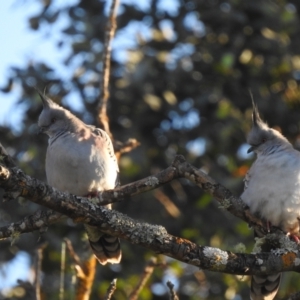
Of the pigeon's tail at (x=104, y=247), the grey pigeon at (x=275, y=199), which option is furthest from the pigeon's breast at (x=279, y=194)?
the pigeon's tail at (x=104, y=247)

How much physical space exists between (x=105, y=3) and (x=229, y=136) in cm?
203

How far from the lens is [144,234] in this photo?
15.4ft

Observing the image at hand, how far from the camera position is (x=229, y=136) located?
941 centimetres

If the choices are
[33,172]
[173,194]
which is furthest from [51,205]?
[173,194]

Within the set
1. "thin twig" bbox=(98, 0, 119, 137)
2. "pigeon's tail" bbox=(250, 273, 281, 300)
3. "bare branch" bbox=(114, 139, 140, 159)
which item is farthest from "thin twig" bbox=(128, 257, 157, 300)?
"thin twig" bbox=(98, 0, 119, 137)

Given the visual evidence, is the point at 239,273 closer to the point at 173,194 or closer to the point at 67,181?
the point at 67,181

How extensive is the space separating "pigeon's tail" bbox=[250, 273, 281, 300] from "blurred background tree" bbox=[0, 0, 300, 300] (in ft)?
7.92

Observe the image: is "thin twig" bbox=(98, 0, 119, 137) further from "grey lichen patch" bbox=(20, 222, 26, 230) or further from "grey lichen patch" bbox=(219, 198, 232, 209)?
"grey lichen patch" bbox=(20, 222, 26, 230)

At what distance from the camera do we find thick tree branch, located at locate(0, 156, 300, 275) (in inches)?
166

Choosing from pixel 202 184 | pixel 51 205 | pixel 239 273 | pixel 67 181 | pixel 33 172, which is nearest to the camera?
pixel 51 205

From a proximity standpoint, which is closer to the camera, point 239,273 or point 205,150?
point 239,273

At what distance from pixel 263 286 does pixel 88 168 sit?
1657 mm

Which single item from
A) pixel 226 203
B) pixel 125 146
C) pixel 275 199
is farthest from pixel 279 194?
pixel 125 146

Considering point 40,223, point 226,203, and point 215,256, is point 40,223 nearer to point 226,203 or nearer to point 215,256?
point 215,256
